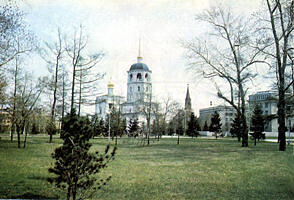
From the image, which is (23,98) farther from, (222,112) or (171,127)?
(222,112)

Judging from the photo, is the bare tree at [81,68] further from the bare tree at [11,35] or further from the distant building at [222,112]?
the distant building at [222,112]

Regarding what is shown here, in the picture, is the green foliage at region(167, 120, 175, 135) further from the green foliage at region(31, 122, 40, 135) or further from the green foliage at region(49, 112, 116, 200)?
the green foliage at region(49, 112, 116, 200)

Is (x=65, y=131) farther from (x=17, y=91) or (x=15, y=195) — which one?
(x=17, y=91)

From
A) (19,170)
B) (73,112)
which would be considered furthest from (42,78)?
(73,112)

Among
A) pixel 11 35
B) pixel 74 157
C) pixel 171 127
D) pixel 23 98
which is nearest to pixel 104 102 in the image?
pixel 23 98

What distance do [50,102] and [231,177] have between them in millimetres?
5723

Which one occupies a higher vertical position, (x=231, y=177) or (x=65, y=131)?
(x=65, y=131)

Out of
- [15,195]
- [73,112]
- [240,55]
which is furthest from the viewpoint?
[240,55]

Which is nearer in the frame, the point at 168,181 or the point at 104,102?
the point at 168,181

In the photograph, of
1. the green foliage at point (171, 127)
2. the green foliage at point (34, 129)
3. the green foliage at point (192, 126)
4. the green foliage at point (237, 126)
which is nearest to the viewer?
the green foliage at point (34, 129)

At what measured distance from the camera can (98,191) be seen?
382 cm

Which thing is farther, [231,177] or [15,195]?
[231,177]

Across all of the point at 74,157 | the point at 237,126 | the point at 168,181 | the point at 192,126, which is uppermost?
the point at 74,157

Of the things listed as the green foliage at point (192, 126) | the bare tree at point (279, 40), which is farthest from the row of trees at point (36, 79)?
the green foliage at point (192, 126)
